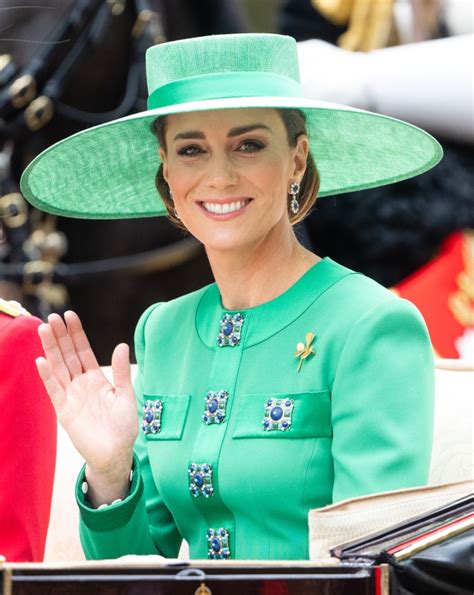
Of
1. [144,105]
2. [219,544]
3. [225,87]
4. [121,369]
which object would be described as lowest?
[219,544]

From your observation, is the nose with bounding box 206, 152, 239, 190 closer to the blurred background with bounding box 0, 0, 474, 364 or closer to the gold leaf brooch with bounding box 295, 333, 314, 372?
the gold leaf brooch with bounding box 295, 333, 314, 372

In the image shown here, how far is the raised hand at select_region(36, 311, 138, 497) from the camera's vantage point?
216cm

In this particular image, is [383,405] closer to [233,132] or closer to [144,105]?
[233,132]

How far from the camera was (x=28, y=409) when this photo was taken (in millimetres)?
2338

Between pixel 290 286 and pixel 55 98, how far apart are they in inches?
61.2

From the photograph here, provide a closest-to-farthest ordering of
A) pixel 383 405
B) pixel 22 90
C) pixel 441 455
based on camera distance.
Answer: pixel 383 405 < pixel 441 455 < pixel 22 90

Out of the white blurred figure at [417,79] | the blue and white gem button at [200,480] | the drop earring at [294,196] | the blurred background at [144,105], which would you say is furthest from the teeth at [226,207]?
the white blurred figure at [417,79]

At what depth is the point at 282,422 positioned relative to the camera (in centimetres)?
219

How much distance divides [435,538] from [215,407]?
1.99 feet

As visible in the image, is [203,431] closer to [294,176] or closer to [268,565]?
[294,176]

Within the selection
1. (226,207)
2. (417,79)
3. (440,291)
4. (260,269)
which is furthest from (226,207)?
(417,79)

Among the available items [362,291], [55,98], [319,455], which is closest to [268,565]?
[319,455]

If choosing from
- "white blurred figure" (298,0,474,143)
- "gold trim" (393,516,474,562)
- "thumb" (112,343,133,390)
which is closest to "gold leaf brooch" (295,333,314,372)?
"thumb" (112,343,133,390)

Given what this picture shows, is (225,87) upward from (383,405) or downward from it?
upward
